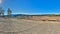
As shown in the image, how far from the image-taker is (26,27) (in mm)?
1472

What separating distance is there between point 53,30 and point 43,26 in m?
0.15

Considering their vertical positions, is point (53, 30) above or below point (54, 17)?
below

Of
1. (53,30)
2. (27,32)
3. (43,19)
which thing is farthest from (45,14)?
(27,32)

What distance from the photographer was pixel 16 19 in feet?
4.87

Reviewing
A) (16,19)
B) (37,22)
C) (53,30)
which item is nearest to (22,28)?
(16,19)

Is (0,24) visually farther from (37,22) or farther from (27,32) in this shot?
(37,22)

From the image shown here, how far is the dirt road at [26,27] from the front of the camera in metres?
1.37

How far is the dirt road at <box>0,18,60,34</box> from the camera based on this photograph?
137cm

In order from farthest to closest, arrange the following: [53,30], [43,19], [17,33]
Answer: [43,19] → [53,30] → [17,33]

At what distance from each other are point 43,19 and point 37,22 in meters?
0.10

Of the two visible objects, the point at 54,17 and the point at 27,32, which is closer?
the point at 27,32

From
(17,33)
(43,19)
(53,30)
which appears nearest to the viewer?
(17,33)

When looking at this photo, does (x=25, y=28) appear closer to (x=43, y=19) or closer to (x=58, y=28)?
(x=43, y=19)

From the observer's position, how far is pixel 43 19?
153 centimetres
